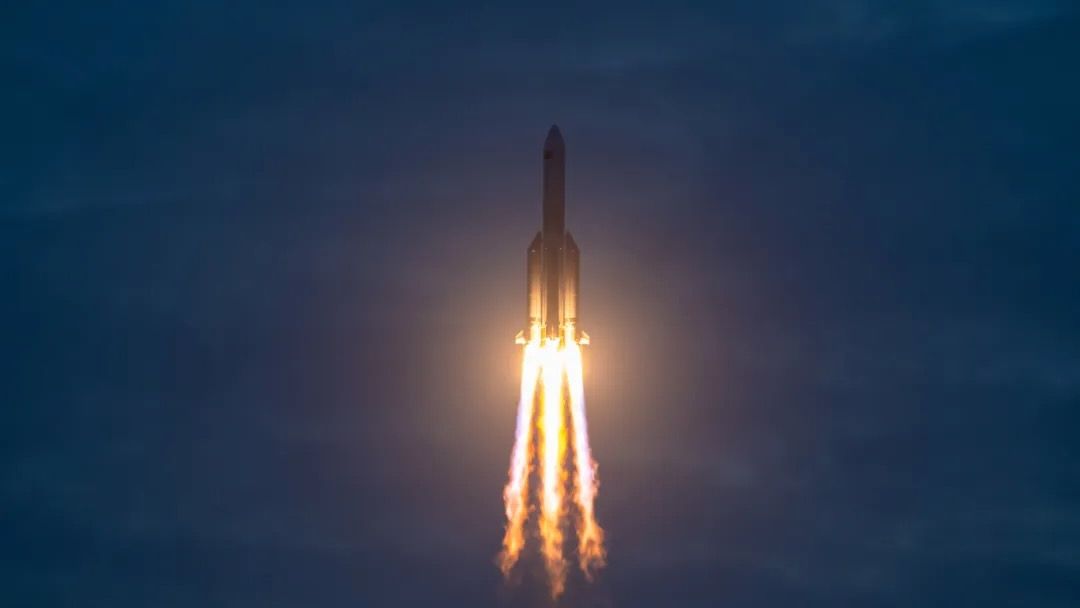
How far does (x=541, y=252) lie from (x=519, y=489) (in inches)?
578

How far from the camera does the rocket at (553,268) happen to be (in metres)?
153

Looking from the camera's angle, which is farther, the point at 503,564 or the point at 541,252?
the point at 503,564

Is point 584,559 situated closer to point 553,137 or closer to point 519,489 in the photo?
point 519,489

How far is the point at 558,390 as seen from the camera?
159125 millimetres

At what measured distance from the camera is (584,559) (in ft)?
535

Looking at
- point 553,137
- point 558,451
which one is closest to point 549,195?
point 553,137

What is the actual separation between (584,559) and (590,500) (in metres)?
2.84

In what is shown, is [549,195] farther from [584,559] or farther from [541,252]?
[584,559]

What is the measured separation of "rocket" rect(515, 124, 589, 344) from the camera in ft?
503

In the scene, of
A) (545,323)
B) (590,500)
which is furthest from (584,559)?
(545,323)

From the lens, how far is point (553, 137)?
154125mm

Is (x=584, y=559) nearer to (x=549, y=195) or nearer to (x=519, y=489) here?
(x=519, y=489)

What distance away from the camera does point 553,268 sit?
153125mm

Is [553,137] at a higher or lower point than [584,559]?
higher
